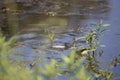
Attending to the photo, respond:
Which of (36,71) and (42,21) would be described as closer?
(36,71)

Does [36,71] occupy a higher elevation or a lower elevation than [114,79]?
higher

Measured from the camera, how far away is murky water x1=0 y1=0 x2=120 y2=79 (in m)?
5.20

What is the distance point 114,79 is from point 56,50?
1.38 m

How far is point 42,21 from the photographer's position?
24.7 feet

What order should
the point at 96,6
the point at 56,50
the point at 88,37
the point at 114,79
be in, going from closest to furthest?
the point at 114,79
the point at 88,37
the point at 56,50
the point at 96,6

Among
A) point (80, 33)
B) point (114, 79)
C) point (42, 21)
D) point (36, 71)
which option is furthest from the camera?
point (42, 21)

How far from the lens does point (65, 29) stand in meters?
6.80

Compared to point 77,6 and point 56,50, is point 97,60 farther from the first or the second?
point 77,6

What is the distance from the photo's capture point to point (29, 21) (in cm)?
759

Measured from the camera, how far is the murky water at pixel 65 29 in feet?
17.1

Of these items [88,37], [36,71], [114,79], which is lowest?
[114,79]

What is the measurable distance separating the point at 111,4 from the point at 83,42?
12.6 ft

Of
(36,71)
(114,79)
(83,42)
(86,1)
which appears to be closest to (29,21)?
(83,42)

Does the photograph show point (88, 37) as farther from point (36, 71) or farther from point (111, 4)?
point (111, 4)
